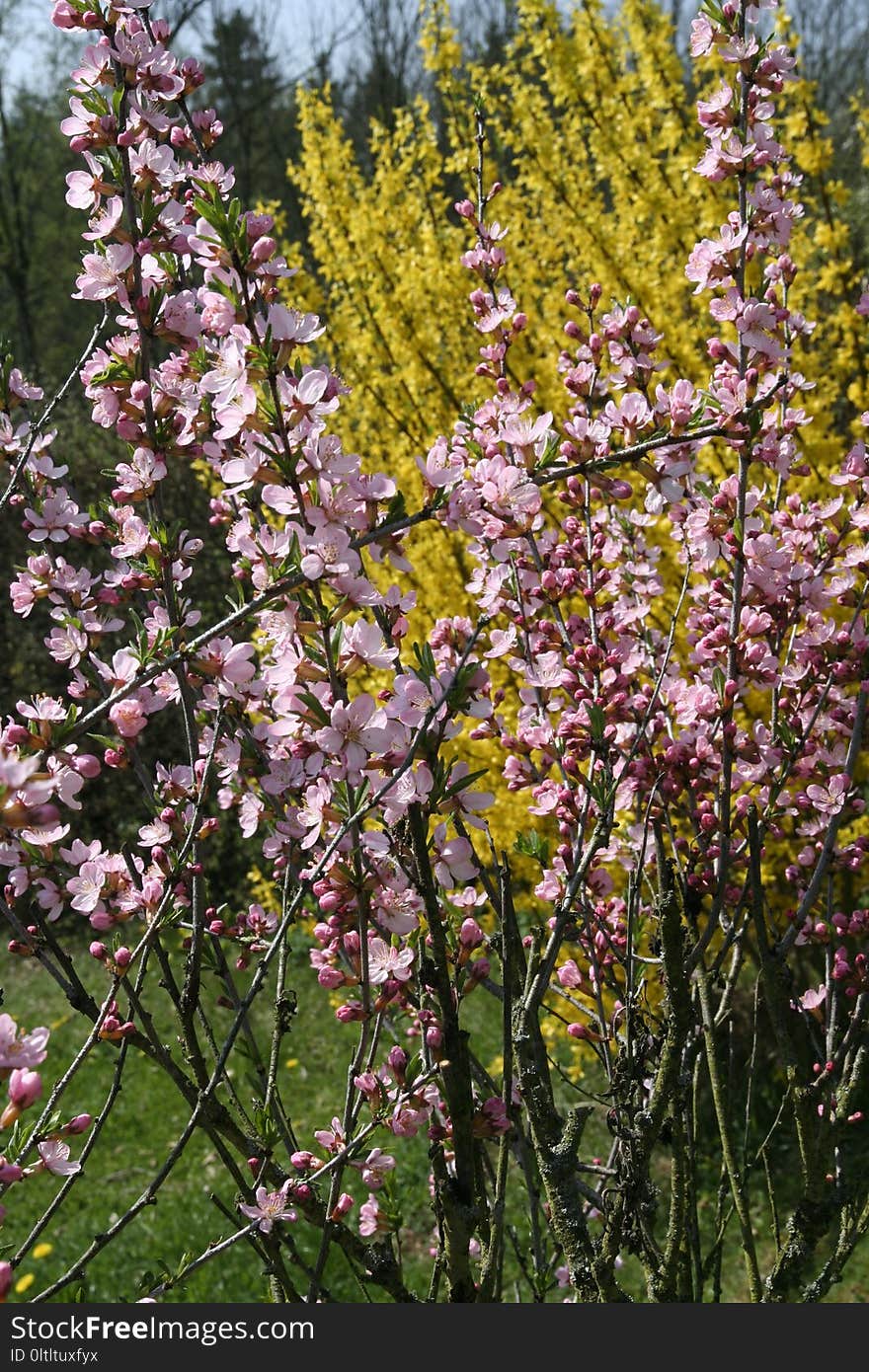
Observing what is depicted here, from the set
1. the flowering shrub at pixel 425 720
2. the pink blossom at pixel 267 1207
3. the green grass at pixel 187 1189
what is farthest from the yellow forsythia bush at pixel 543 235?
the pink blossom at pixel 267 1207

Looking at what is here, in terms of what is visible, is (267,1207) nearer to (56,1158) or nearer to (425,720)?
(56,1158)

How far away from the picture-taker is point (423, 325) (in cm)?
456

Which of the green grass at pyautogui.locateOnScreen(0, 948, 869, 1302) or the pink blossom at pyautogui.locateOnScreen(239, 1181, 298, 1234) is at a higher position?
the green grass at pyautogui.locateOnScreen(0, 948, 869, 1302)

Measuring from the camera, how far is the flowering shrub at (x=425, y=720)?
133cm

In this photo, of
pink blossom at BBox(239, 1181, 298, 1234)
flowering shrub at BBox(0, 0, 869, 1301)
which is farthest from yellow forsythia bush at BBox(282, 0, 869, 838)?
pink blossom at BBox(239, 1181, 298, 1234)

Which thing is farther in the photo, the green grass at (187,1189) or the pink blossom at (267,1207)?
the green grass at (187,1189)

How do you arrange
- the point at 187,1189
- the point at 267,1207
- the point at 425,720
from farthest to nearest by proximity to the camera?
the point at 187,1189
the point at 267,1207
the point at 425,720

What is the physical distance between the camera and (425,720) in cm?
128

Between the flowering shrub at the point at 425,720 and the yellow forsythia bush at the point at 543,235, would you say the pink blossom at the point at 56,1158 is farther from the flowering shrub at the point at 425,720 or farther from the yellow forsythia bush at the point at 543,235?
the yellow forsythia bush at the point at 543,235

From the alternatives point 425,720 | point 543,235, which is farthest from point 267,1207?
point 543,235

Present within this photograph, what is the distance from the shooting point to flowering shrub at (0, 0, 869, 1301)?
133 centimetres

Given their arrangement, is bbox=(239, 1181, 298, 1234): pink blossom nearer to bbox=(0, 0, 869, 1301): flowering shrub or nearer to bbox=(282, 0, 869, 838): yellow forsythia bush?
bbox=(0, 0, 869, 1301): flowering shrub

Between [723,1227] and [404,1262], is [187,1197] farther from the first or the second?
[723,1227]

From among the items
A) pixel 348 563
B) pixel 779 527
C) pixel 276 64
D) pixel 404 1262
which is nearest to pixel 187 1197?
pixel 404 1262
